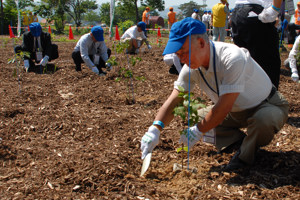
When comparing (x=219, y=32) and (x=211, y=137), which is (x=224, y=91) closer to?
(x=211, y=137)

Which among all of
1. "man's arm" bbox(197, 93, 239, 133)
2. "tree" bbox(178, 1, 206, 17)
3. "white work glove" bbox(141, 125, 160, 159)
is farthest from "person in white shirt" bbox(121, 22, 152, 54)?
"tree" bbox(178, 1, 206, 17)

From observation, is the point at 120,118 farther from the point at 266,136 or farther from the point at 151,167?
the point at 266,136

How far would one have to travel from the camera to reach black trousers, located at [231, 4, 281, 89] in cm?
307

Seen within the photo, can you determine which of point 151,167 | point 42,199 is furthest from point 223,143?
point 42,199

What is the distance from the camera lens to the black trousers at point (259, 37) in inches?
121

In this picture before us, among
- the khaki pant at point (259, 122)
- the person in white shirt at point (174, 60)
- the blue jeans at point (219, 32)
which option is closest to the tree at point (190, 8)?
the blue jeans at point (219, 32)

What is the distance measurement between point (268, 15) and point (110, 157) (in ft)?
6.45

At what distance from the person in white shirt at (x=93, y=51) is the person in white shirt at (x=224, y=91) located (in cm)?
341

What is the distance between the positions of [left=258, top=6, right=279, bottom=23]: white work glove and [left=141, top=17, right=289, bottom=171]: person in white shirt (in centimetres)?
82

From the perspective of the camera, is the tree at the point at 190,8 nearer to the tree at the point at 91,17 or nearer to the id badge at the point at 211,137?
the tree at the point at 91,17

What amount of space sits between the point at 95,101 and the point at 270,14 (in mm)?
2620

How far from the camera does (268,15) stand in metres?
2.83

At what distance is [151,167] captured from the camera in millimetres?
2496

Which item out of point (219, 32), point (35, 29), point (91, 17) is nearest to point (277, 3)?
point (35, 29)
